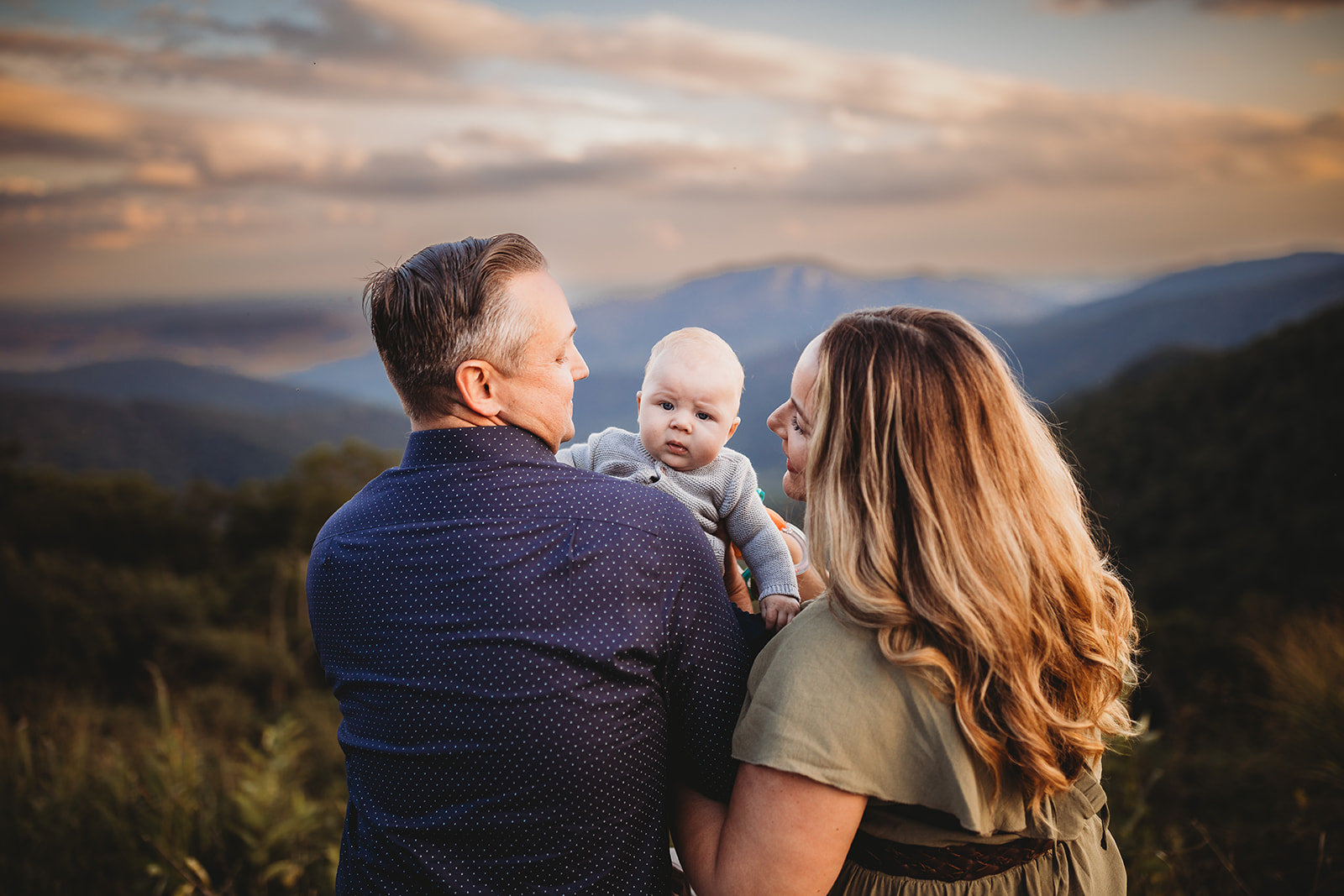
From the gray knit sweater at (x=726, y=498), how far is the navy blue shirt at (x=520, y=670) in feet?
1.78

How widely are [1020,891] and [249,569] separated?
36.4 meters

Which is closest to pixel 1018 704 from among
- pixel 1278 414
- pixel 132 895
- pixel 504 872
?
pixel 504 872

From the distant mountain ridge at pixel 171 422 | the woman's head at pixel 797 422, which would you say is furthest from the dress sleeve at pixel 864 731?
the distant mountain ridge at pixel 171 422

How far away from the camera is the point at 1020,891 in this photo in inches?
70.6

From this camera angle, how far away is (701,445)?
247 cm

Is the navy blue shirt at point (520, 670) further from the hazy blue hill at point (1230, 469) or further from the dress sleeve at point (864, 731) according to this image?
the hazy blue hill at point (1230, 469)

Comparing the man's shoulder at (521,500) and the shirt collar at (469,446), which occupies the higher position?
the shirt collar at (469,446)

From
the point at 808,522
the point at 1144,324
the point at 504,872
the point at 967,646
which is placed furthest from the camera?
the point at 1144,324

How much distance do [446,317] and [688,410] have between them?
892 millimetres

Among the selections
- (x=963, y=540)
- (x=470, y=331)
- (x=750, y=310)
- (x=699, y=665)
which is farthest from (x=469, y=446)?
(x=750, y=310)

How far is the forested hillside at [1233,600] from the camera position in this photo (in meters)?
4.97

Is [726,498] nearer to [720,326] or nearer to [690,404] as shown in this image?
[690,404]

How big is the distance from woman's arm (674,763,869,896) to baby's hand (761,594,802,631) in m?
0.59

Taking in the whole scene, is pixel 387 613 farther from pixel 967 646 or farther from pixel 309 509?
pixel 309 509
